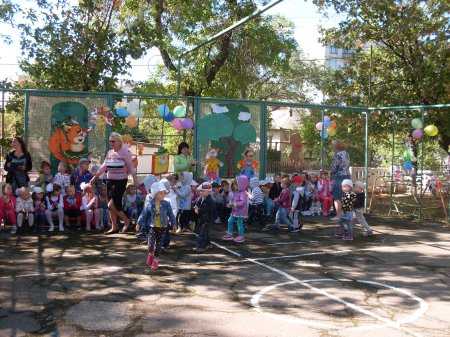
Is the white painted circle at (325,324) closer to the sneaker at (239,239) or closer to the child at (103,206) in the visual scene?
the sneaker at (239,239)

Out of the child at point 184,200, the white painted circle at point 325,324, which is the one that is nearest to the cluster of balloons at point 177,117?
the child at point 184,200

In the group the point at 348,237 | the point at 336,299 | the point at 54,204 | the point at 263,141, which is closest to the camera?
the point at 336,299

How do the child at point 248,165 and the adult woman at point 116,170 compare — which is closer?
the adult woman at point 116,170

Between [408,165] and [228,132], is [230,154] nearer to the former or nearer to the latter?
[228,132]

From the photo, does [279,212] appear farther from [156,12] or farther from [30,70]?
[156,12]

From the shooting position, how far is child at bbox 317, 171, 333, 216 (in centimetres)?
1439

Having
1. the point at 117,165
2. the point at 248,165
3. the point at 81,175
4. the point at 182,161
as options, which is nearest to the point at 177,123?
the point at 182,161

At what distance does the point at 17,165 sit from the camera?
10.8 meters

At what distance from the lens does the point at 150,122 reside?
48.1 feet

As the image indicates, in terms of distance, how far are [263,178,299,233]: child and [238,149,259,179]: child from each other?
1.12 metres

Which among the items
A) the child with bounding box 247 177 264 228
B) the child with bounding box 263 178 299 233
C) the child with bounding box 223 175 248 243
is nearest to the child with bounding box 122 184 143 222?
the child with bounding box 223 175 248 243

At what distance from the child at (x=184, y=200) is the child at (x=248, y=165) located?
6.58 feet

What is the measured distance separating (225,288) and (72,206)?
5.37m

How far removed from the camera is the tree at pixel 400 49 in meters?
19.0
